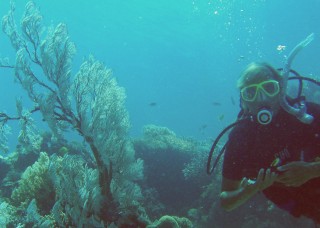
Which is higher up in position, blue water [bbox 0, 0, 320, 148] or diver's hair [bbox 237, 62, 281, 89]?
blue water [bbox 0, 0, 320, 148]

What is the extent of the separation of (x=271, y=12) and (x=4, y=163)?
68.4m

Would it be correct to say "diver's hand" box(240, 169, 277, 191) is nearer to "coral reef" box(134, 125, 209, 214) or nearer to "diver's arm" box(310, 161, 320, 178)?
"diver's arm" box(310, 161, 320, 178)

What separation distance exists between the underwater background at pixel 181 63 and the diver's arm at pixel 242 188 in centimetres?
248

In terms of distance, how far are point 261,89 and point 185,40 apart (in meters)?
78.0

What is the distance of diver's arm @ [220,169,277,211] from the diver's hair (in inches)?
45.9

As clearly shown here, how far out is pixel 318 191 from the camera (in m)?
3.24

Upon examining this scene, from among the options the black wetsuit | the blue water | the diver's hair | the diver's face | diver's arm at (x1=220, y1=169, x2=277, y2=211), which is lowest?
diver's arm at (x1=220, y1=169, x2=277, y2=211)

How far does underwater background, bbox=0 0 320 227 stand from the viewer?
9.87m

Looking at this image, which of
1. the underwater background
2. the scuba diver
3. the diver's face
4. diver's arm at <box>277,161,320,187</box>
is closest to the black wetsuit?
the scuba diver

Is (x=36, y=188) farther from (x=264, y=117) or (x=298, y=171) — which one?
(x=298, y=171)

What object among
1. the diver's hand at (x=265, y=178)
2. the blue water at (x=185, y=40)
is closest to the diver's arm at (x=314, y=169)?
the diver's hand at (x=265, y=178)

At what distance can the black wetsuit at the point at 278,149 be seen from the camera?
3.32 meters

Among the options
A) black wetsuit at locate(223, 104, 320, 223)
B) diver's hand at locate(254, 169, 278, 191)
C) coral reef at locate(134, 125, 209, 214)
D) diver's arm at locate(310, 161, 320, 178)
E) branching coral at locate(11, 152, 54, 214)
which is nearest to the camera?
diver's hand at locate(254, 169, 278, 191)

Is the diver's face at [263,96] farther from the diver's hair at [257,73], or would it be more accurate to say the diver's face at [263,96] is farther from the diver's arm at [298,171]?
the diver's arm at [298,171]
